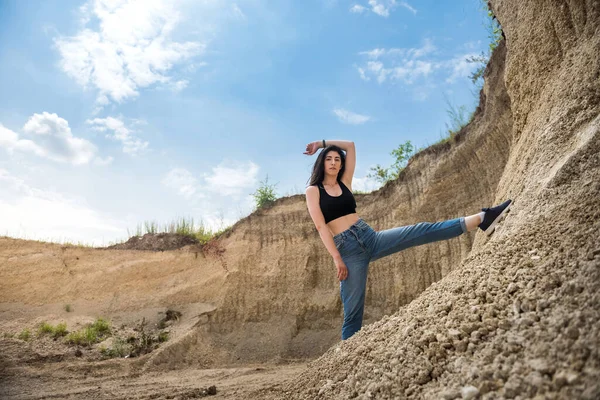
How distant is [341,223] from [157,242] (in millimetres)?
8186

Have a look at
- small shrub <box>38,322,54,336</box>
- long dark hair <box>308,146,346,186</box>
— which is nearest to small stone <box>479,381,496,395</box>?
long dark hair <box>308,146,346,186</box>

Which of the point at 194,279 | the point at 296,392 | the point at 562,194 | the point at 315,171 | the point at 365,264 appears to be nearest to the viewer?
the point at 562,194

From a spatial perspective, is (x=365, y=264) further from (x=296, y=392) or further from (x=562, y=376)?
(x=562, y=376)

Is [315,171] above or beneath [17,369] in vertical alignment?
above

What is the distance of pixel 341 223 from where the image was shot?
4375 mm

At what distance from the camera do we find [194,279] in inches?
407

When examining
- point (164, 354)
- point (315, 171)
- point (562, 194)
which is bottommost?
point (164, 354)

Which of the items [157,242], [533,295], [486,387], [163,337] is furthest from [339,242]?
[157,242]

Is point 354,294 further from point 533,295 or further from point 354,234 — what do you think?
point 533,295

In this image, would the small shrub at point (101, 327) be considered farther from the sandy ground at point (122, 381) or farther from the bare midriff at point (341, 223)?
the bare midriff at point (341, 223)

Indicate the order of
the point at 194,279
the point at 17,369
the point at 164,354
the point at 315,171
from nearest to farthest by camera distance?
the point at 315,171 → the point at 17,369 → the point at 164,354 → the point at 194,279

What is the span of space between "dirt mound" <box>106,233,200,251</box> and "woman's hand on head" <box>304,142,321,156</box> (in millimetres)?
6973

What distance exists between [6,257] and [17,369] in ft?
16.3

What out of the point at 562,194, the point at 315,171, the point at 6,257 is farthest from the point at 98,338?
the point at 562,194
